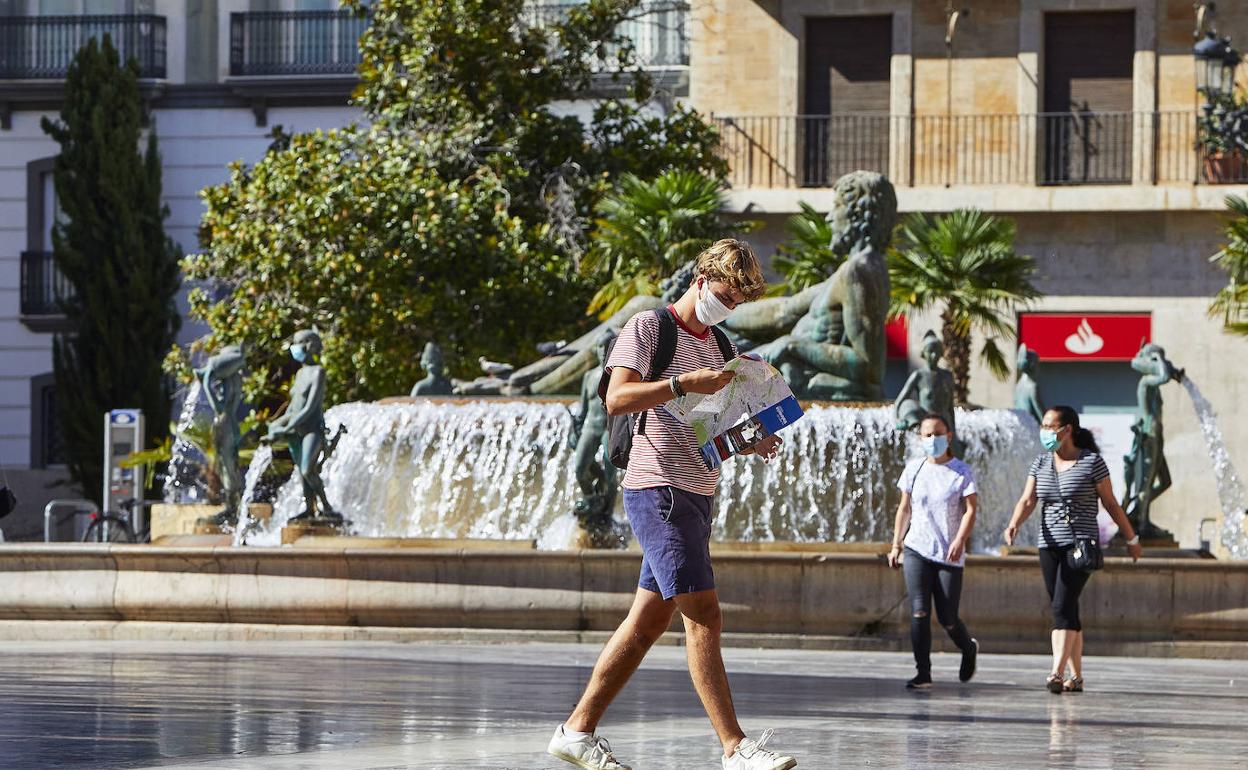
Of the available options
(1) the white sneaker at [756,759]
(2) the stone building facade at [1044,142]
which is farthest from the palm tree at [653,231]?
(1) the white sneaker at [756,759]

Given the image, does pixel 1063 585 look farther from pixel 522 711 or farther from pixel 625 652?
pixel 625 652

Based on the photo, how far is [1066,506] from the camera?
12.6m

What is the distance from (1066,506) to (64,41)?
1140 inches

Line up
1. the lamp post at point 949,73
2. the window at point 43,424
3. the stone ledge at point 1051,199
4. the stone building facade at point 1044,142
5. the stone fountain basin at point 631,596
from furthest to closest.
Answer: the window at point 43,424 < the lamp post at point 949,73 < the stone building facade at point 1044,142 < the stone ledge at point 1051,199 < the stone fountain basin at point 631,596

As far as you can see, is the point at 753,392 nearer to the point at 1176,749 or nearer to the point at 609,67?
the point at 1176,749

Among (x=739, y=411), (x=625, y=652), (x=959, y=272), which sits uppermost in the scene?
(x=959, y=272)

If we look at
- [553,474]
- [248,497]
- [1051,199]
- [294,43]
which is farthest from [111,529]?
[1051,199]

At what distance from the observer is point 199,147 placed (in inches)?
1502

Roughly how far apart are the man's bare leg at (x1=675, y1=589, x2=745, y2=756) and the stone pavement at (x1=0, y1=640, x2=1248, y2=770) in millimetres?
524

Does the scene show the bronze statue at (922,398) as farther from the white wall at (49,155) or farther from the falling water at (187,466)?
the white wall at (49,155)

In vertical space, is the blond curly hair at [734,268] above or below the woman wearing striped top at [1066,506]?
above

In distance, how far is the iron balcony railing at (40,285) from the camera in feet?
126

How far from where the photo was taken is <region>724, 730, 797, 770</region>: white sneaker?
6986 millimetres

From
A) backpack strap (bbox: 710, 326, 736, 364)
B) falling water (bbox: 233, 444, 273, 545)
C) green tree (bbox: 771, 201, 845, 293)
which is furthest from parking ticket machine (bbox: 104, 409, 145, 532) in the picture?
backpack strap (bbox: 710, 326, 736, 364)
